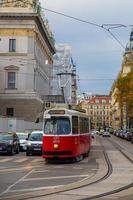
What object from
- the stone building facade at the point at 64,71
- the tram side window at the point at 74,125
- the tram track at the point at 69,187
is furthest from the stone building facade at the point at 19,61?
the tram track at the point at 69,187

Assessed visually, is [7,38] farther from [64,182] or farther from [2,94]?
[64,182]

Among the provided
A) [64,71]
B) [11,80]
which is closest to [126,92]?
[11,80]

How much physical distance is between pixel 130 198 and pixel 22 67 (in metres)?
66.1

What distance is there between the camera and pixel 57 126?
30.2 metres

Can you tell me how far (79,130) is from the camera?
32.6m

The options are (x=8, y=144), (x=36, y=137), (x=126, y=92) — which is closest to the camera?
(x=8, y=144)

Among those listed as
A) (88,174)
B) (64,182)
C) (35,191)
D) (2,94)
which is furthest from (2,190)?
(2,94)

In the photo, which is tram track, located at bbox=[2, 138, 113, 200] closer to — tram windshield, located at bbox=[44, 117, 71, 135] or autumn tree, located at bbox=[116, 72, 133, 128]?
tram windshield, located at bbox=[44, 117, 71, 135]

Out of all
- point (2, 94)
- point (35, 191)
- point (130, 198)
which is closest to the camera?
point (130, 198)

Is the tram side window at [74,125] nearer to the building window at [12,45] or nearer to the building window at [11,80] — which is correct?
the building window at [11,80]

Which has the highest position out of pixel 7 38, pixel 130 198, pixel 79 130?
pixel 7 38

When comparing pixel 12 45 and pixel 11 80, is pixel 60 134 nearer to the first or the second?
pixel 11 80

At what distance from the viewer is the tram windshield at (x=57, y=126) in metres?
30.1

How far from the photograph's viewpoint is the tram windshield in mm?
30078
